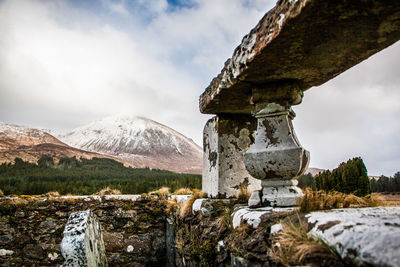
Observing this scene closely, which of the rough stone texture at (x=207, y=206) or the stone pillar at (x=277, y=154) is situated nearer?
the stone pillar at (x=277, y=154)

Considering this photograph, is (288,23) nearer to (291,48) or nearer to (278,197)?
(291,48)

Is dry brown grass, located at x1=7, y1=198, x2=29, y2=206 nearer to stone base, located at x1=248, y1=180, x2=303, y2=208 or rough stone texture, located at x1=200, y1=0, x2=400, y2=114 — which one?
rough stone texture, located at x1=200, y1=0, x2=400, y2=114

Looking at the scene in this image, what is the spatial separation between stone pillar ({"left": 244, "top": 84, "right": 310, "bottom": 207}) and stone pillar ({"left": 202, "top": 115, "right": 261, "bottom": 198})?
111 cm

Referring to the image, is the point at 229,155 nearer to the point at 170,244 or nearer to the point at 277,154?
the point at 277,154

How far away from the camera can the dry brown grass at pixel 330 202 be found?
7.22 feet

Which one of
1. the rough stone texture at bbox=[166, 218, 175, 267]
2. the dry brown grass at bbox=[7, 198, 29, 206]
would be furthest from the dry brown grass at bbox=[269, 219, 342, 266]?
the dry brown grass at bbox=[7, 198, 29, 206]

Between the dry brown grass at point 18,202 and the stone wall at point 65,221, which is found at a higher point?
the dry brown grass at point 18,202

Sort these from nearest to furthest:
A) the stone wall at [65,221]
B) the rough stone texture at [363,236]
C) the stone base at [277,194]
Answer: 1. the rough stone texture at [363,236]
2. the stone base at [277,194]
3. the stone wall at [65,221]

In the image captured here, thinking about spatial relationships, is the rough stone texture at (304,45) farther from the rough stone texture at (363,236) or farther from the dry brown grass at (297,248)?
the dry brown grass at (297,248)

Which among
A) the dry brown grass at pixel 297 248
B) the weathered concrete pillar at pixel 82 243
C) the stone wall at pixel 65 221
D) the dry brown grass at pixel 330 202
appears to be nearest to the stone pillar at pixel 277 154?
the dry brown grass at pixel 330 202

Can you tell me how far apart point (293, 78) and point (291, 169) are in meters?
0.91

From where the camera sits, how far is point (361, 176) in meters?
5.36

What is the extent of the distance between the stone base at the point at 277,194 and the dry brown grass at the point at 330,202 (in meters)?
0.25

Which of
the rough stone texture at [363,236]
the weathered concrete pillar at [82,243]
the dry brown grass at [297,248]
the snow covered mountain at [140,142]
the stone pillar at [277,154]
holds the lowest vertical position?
the weathered concrete pillar at [82,243]
